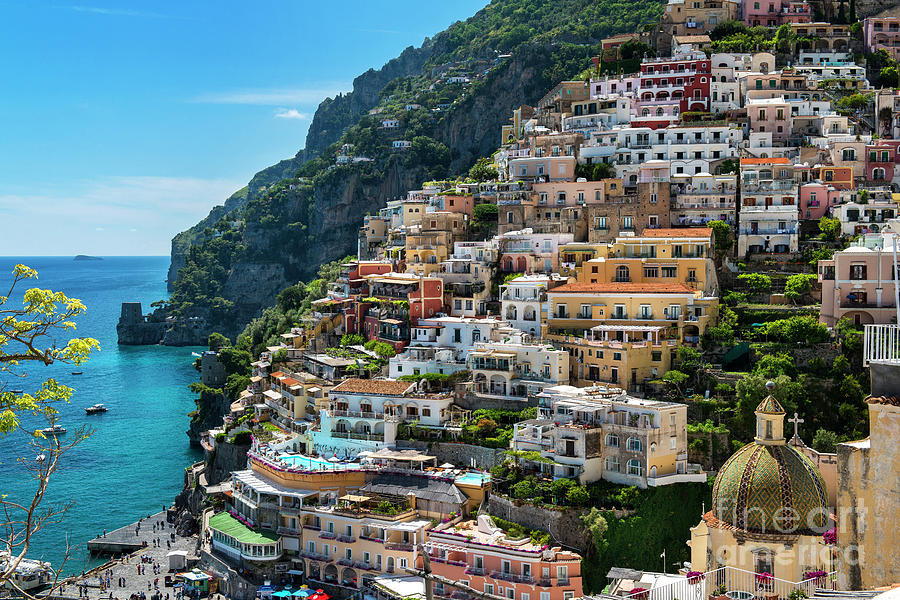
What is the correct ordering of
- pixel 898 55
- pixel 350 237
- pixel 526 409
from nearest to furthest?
pixel 526 409
pixel 898 55
pixel 350 237

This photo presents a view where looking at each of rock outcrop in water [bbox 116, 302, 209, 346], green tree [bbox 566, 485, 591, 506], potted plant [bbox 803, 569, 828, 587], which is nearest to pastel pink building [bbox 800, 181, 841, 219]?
green tree [bbox 566, 485, 591, 506]

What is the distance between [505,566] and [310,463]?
47.0 ft

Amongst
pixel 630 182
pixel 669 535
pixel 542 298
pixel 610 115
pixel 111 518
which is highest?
pixel 610 115

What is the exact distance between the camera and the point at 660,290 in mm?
50688

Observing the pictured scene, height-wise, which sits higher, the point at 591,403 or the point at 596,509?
the point at 591,403

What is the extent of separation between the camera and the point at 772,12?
88.5 m

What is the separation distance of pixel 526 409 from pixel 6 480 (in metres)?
43.1

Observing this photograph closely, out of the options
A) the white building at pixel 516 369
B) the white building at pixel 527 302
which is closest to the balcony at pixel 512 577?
the white building at pixel 516 369

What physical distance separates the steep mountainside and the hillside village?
40.0m

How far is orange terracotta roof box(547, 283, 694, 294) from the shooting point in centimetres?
5062

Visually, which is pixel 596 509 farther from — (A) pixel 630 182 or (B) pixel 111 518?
(B) pixel 111 518

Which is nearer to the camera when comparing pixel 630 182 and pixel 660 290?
pixel 660 290

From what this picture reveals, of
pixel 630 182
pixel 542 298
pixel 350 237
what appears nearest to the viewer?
pixel 542 298

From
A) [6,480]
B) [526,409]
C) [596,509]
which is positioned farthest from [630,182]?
[6,480]
